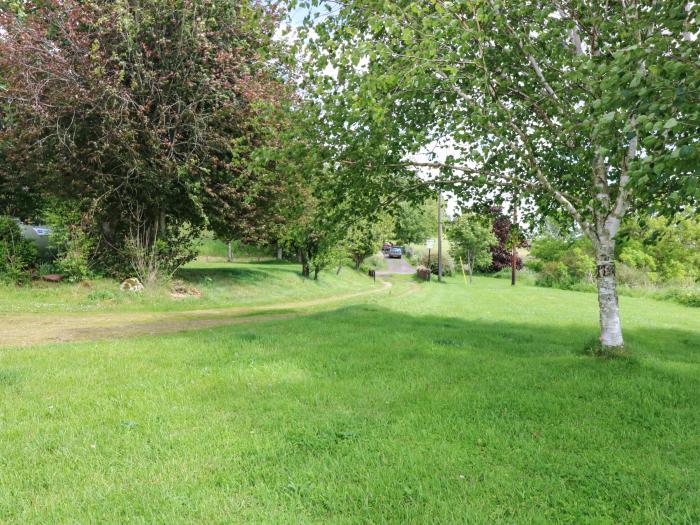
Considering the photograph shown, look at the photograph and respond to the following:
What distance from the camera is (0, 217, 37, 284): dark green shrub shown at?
13.0 m

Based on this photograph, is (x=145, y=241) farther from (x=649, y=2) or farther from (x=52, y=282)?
(x=649, y=2)

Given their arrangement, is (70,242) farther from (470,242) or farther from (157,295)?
(470,242)

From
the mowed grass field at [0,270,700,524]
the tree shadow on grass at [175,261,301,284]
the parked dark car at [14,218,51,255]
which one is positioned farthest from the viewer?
the tree shadow on grass at [175,261,301,284]

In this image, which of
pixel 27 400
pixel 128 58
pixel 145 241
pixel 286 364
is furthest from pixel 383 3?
pixel 145 241

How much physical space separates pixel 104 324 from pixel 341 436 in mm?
7895

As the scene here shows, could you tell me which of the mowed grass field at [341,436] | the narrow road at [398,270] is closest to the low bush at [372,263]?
the narrow road at [398,270]

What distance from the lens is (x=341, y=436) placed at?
12.5 ft

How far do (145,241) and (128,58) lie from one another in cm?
579

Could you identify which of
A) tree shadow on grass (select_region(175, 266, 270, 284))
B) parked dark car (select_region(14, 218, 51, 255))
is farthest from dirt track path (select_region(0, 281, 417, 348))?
parked dark car (select_region(14, 218, 51, 255))

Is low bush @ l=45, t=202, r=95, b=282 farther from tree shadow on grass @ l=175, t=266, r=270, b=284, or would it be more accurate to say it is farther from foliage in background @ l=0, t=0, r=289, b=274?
tree shadow on grass @ l=175, t=266, r=270, b=284

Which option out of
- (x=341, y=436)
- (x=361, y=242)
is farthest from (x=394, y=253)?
(x=341, y=436)

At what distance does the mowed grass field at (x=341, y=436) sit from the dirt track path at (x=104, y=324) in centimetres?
145

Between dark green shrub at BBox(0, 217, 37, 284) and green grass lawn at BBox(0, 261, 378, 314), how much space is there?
2.05 ft

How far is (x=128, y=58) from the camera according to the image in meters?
12.4
